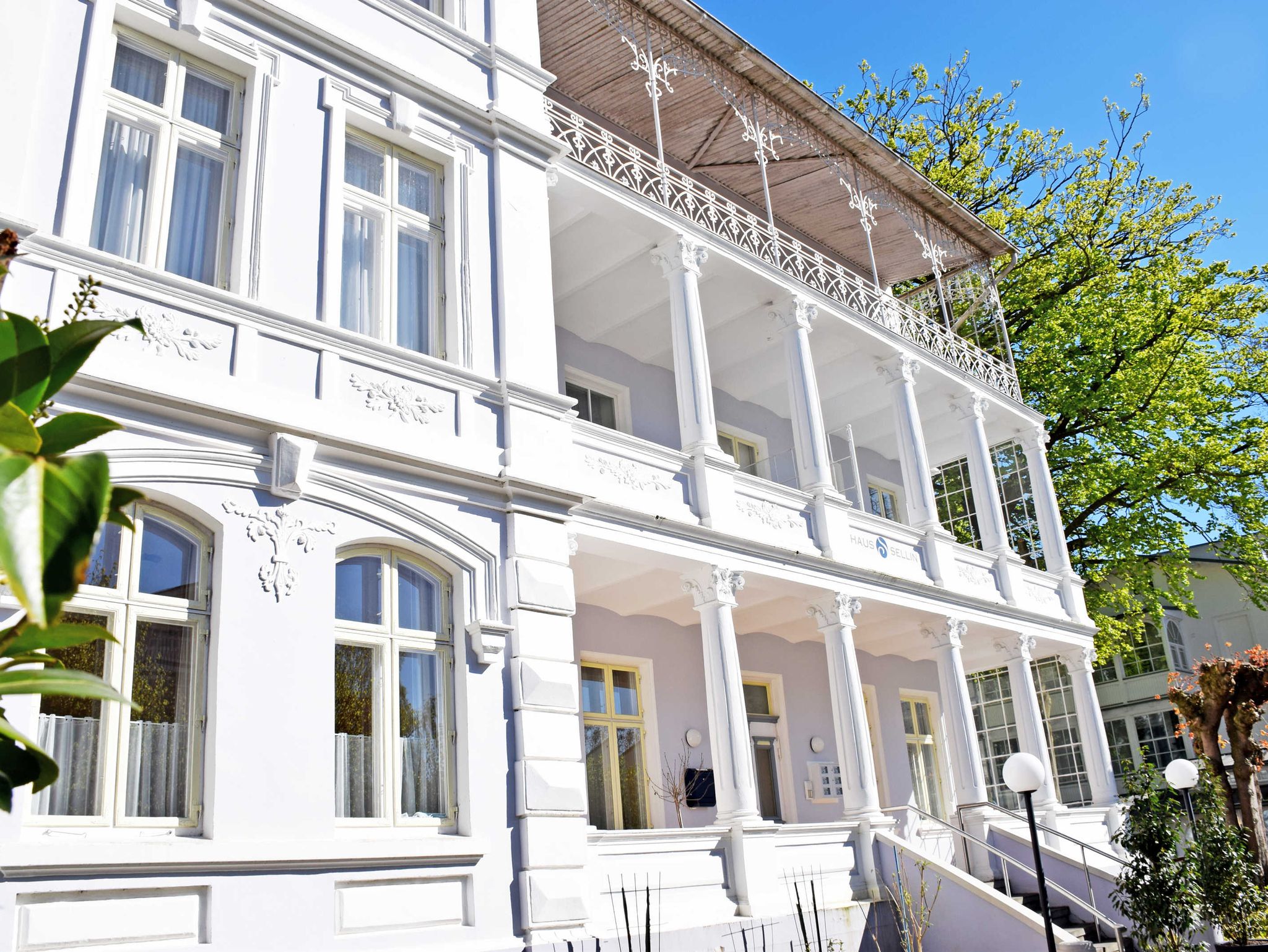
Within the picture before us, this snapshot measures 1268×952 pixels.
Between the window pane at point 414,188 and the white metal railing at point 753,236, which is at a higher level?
the white metal railing at point 753,236

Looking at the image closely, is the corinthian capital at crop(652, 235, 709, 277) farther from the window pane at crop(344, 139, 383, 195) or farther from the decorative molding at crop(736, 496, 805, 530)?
the window pane at crop(344, 139, 383, 195)

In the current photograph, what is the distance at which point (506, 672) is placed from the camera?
28.3 feet

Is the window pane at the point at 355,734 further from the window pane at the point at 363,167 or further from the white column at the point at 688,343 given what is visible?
the white column at the point at 688,343

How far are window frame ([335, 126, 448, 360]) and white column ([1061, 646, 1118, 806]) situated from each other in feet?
43.6

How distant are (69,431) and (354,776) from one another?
6.29m

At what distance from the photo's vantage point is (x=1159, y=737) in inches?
1057

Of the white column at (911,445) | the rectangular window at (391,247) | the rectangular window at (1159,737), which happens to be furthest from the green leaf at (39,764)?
the rectangular window at (1159,737)

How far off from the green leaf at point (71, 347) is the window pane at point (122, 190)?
644 centimetres

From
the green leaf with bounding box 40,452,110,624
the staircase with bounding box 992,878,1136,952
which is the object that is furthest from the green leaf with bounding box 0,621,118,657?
the staircase with bounding box 992,878,1136,952

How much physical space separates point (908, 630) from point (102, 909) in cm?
1307

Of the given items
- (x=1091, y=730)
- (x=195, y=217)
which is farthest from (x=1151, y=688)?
(x=195, y=217)

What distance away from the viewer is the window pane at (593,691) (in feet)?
43.3

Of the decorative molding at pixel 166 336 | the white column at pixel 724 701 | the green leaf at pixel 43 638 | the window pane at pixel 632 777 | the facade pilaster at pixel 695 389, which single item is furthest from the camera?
the window pane at pixel 632 777

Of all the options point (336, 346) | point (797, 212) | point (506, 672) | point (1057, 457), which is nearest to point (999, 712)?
point (1057, 457)
